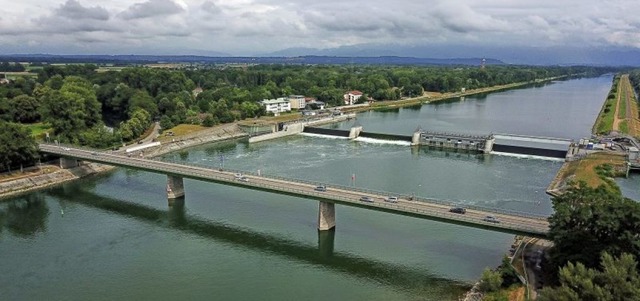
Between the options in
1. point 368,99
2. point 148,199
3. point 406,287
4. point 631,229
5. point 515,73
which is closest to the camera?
point 631,229

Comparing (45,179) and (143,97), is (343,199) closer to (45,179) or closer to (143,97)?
(45,179)

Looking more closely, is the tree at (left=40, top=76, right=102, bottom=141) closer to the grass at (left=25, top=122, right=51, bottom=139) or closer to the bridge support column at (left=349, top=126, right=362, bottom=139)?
the grass at (left=25, top=122, right=51, bottom=139)

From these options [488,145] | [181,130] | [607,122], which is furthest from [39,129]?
[607,122]

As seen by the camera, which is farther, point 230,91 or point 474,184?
point 230,91

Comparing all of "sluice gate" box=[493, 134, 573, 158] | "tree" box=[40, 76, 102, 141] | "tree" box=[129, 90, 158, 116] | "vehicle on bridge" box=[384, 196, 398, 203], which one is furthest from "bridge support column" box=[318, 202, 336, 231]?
"tree" box=[129, 90, 158, 116]

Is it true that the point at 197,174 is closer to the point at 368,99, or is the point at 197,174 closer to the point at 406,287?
the point at 406,287

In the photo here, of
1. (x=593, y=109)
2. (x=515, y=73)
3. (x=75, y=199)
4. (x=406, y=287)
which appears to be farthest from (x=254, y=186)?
(x=515, y=73)
